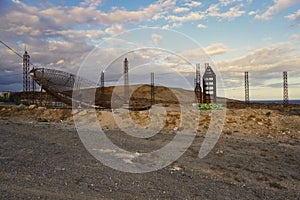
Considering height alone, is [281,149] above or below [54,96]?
below

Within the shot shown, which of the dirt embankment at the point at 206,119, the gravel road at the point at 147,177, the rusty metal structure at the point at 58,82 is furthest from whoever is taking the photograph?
the rusty metal structure at the point at 58,82

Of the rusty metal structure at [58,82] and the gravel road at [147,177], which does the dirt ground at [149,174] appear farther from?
Answer: the rusty metal structure at [58,82]

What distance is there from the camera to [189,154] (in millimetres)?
12414

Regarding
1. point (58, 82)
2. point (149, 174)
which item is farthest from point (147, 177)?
point (58, 82)

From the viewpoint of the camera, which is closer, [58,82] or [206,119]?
[206,119]

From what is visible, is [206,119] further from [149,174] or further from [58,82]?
[58,82]

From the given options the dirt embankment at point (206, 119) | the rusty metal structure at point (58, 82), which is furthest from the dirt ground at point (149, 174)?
the rusty metal structure at point (58, 82)

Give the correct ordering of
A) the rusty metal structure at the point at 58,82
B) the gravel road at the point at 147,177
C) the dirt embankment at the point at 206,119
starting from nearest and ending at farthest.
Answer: the gravel road at the point at 147,177
the dirt embankment at the point at 206,119
the rusty metal structure at the point at 58,82

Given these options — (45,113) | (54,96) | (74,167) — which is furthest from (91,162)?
(54,96)

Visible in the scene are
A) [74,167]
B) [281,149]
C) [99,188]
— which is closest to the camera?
[99,188]

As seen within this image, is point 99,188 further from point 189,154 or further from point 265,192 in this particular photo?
point 189,154

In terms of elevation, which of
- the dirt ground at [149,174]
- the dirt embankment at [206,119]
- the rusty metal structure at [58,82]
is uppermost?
the rusty metal structure at [58,82]

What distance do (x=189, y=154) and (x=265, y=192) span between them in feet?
17.1

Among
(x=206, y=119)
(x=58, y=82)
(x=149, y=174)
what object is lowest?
(x=149, y=174)
